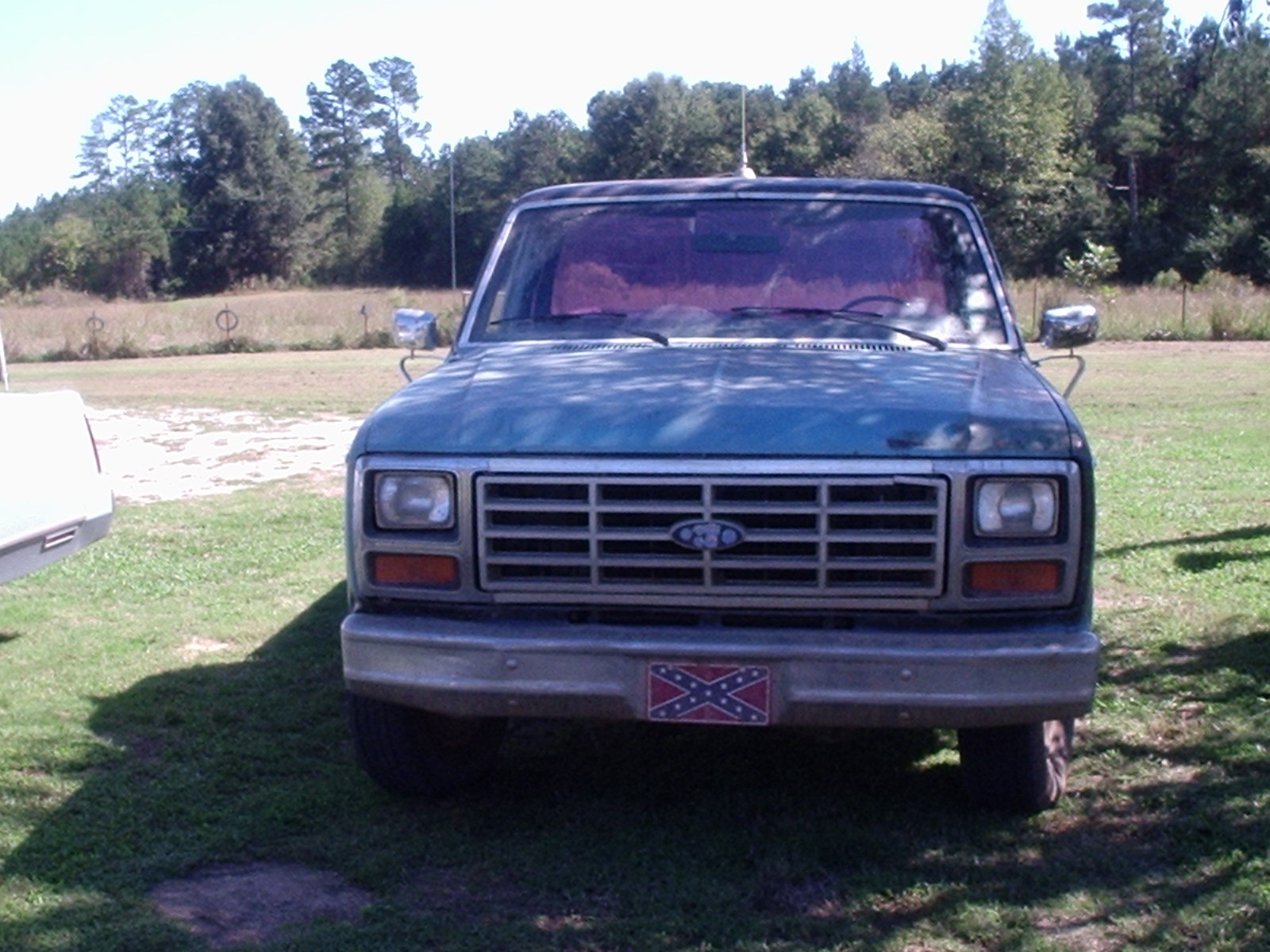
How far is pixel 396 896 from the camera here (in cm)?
382

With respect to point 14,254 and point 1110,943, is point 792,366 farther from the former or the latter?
point 14,254

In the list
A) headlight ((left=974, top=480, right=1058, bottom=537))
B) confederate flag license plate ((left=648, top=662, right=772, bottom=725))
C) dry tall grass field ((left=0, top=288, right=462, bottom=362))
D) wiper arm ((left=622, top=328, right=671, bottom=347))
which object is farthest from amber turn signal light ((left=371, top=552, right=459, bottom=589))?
dry tall grass field ((left=0, top=288, right=462, bottom=362))

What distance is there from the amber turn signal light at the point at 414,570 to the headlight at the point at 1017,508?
135 cm

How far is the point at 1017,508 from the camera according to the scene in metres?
3.70

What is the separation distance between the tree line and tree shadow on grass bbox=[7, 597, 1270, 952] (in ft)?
96.5

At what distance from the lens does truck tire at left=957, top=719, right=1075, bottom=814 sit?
4.16 metres

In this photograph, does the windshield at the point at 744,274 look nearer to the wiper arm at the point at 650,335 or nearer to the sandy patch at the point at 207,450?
the wiper arm at the point at 650,335

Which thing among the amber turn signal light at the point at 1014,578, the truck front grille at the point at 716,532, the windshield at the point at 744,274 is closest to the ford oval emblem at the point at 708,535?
the truck front grille at the point at 716,532

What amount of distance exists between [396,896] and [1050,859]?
1770mm

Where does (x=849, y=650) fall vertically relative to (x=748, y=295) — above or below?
below

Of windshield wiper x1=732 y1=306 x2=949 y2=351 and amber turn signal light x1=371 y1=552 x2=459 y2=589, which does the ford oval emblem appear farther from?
windshield wiper x1=732 y1=306 x2=949 y2=351

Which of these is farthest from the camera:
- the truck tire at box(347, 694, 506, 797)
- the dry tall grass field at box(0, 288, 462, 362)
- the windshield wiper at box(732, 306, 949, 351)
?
the dry tall grass field at box(0, 288, 462, 362)

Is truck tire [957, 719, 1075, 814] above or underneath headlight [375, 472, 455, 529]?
underneath

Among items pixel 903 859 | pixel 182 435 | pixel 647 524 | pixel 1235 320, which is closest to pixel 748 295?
pixel 647 524
